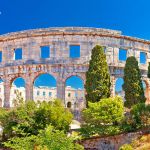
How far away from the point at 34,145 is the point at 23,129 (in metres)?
5.37

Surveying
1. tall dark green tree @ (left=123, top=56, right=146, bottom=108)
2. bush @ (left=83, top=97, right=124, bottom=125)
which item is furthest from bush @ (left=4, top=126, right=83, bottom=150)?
tall dark green tree @ (left=123, top=56, right=146, bottom=108)

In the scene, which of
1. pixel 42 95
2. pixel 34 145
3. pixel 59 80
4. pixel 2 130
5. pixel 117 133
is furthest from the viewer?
pixel 42 95

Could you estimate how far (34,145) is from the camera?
24.1 metres

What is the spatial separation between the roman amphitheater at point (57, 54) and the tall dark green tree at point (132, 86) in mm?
4732

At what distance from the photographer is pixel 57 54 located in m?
43.4

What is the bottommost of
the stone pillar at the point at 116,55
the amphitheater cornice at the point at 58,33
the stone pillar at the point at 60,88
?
the stone pillar at the point at 60,88

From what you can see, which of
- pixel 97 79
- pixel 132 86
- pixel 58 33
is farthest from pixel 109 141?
pixel 58 33

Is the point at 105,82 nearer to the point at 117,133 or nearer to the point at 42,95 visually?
the point at 117,133

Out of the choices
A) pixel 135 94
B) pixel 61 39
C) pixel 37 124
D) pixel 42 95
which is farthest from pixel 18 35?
pixel 42 95

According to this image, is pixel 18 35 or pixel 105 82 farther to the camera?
pixel 18 35

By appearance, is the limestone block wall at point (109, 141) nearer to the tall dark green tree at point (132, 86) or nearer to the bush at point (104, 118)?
the bush at point (104, 118)

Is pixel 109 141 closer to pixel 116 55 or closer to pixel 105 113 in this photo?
pixel 105 113

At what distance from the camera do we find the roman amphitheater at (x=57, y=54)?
43.4m

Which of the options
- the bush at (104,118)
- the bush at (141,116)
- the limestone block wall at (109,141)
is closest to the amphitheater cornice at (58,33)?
the bush at (104,118)
